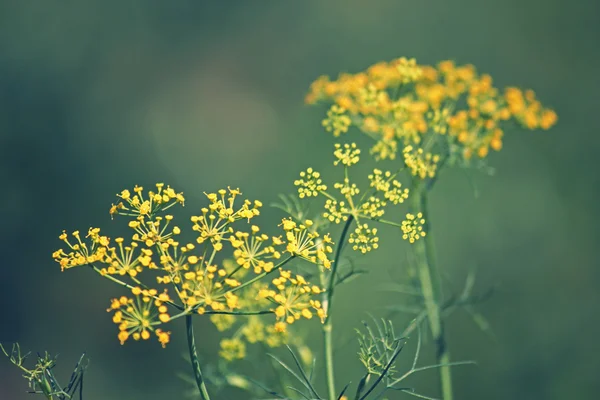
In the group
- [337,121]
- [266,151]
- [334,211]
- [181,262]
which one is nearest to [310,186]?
[334,211]

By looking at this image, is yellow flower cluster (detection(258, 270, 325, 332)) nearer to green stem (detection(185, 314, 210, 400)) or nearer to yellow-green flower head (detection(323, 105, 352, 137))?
green stem (detection(185, 314, 210, 400))

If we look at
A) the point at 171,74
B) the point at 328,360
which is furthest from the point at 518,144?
the point at 328,360

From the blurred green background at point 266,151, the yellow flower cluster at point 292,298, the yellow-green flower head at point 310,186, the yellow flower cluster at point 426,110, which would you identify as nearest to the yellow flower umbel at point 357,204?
the yellow-green flower head at point 310,186

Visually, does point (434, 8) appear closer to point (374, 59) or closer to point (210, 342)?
point (374, 59)

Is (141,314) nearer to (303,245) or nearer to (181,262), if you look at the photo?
(181,262)

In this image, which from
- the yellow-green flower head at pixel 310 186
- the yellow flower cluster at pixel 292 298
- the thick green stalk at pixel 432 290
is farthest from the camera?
the thick green stalk at pixel 432 290

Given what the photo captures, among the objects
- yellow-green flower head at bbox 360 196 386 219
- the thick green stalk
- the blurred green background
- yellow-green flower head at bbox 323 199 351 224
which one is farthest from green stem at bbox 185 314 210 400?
the blurred green background

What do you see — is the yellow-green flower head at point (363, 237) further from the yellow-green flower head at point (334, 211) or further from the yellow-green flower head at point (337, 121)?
the yellow-green flower head at point (337, 121)
